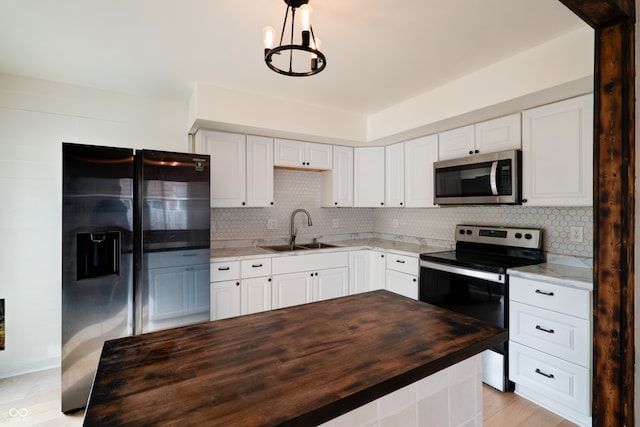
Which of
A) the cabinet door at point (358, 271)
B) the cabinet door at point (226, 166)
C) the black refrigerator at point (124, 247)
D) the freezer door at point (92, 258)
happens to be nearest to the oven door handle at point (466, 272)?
the cabinet door at point (358, 271)

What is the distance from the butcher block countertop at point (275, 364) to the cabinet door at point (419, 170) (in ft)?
6.82

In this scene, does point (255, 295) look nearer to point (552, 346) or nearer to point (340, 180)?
point (340, 180)

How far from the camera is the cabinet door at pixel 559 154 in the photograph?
6.83ft

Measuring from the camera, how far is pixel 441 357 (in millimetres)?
960

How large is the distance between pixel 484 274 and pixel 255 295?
2.00 m

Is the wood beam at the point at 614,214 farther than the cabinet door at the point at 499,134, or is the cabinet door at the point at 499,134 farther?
the cabinet door at the point at 499,134

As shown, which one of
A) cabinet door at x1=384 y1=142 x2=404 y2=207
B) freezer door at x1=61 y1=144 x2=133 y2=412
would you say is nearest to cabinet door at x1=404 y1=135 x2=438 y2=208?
cabinet door at x1=384 y1=142 x2=404 y2=207

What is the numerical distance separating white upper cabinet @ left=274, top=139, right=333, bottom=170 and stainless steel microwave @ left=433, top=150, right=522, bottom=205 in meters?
1.22

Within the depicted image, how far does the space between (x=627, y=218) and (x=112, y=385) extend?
193 centimetres

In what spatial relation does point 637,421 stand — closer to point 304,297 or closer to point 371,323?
point 371,323

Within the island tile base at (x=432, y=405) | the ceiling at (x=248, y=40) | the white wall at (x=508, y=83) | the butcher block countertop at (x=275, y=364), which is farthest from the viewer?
the white wall at (x=508, y=83)

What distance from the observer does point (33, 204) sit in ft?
8.67

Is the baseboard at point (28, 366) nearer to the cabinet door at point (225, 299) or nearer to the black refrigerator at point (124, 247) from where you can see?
→ the black refrigerator at point (124, 247)

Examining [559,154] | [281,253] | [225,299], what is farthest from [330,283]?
[559,154]
